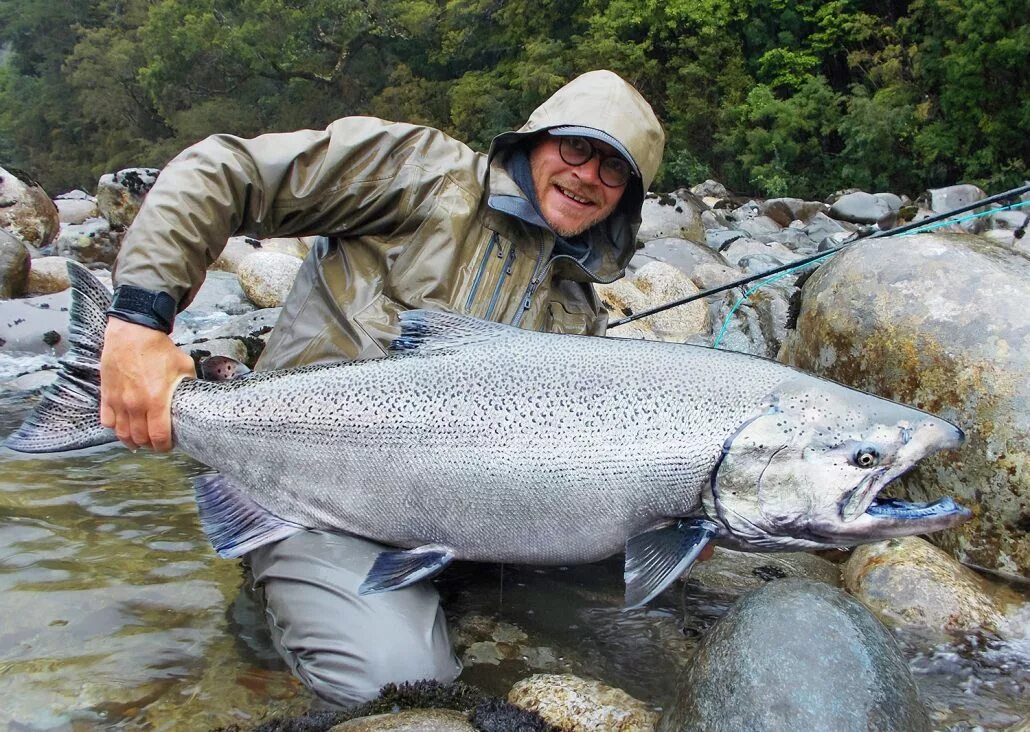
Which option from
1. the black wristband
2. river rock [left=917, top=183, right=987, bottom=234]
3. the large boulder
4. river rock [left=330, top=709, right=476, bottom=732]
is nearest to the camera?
river rock [left=330, top=709, right=476, bottom=732]

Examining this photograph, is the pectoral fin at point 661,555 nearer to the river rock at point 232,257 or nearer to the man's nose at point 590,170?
the man's nose at point 590,170

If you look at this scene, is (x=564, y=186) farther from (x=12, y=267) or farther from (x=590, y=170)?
(x=12, y=267)

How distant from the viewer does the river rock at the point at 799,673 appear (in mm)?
1963

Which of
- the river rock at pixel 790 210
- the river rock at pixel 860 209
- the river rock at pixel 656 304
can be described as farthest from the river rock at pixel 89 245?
the river rock at pixel 860 209

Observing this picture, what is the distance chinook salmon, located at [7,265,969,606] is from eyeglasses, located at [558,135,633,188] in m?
0.98

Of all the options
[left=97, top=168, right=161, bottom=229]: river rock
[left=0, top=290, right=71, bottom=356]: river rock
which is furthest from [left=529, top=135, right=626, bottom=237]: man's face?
[left=97, top=168, right=161, bottom=229]: river rock

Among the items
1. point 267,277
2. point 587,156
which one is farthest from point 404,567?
point 267,277

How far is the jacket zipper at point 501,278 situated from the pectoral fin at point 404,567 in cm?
101

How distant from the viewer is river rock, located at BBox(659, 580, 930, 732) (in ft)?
6.44

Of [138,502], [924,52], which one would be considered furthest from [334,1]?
[138,502]

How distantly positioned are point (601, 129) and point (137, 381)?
195 cm

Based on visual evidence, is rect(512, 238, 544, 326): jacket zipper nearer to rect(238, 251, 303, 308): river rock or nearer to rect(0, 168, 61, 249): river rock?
rect(238, 251, 303, 308): river rock

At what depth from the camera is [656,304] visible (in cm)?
907

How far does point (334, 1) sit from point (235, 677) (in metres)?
34.7
